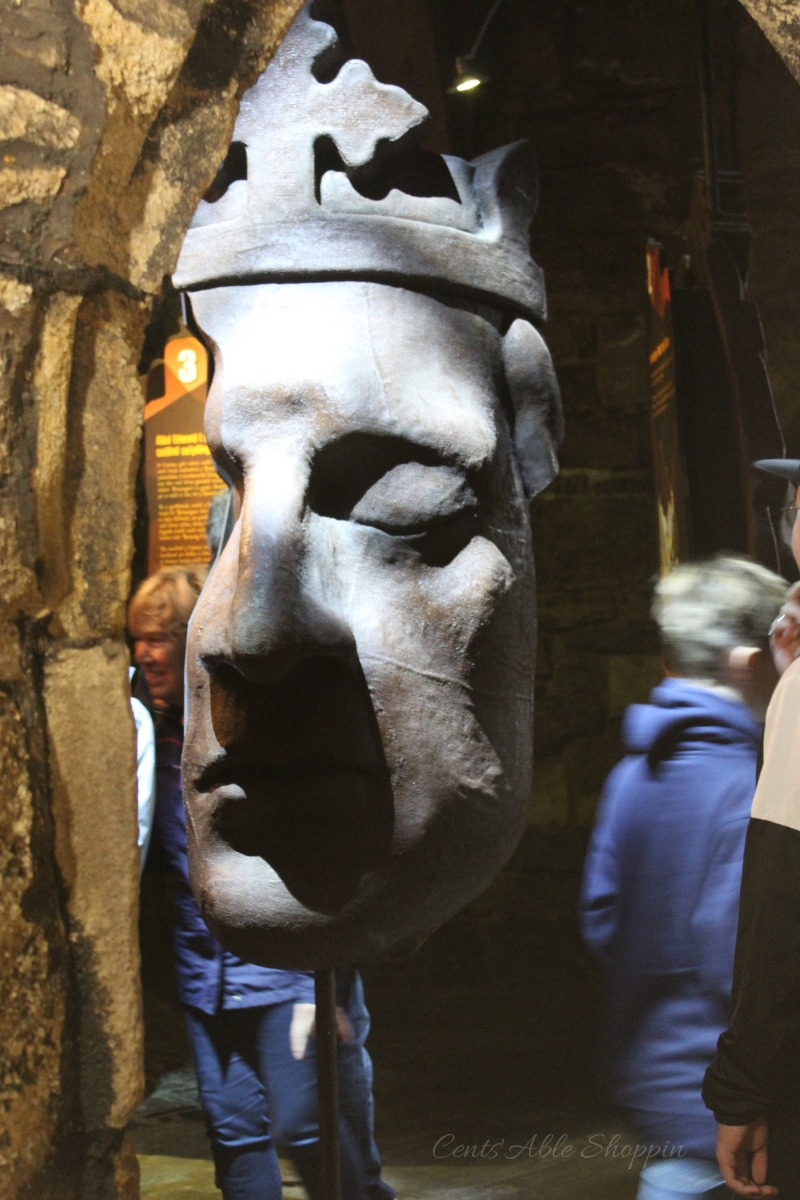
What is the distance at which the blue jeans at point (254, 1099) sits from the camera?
1.77 metres

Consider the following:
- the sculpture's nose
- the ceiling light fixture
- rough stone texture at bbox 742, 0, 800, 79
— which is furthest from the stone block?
the ceiling light fixture

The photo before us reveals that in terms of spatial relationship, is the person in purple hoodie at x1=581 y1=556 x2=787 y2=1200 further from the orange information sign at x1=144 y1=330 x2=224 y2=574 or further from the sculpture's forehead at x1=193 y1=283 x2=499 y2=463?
the orange information sign at x1=144 y1=330 x2=224 y2=574

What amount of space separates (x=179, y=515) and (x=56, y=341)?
1.80m

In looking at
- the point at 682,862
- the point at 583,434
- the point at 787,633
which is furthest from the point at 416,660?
the point at 583,434

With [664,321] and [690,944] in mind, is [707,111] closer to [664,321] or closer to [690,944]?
[664,321]

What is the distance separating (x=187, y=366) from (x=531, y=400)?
1.61m

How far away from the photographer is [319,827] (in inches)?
46.2

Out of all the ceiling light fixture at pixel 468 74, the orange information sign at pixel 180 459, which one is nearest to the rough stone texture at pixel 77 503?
the ceiling light fixture at pixel 468 74

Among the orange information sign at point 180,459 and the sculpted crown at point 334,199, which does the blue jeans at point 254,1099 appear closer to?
the sculpted crown at point 334,199

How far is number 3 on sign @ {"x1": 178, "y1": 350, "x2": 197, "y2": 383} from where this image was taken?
2797mm

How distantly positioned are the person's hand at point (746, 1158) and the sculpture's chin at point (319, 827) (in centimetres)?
57

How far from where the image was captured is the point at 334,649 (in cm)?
114

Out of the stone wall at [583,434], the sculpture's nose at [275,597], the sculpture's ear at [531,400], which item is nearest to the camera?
the sculpture's nose at [275,597]

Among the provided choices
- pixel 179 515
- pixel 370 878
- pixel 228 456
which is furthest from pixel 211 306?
pixel 179 515
